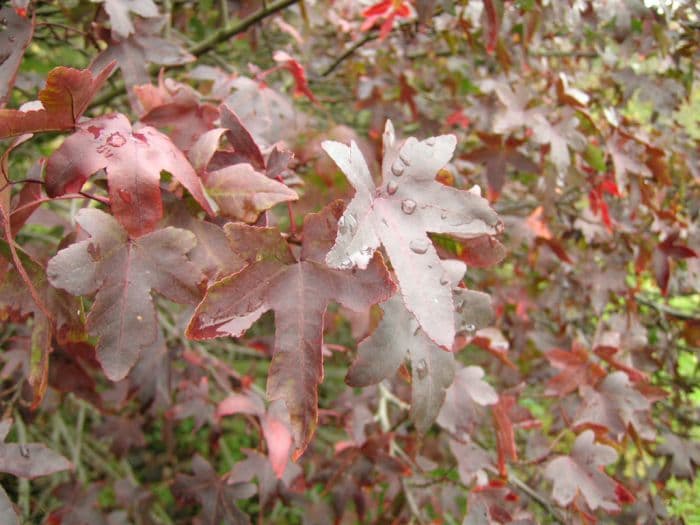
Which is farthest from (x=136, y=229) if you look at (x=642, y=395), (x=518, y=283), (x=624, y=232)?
(x=518, y=283)

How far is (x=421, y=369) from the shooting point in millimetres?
1072

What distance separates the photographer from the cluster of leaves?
944 millimetres

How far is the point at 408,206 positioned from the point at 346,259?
18 centimetres

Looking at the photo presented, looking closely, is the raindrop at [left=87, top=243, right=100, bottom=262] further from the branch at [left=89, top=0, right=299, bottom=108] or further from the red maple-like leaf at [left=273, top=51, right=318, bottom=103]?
the branch at [left=89, top=0, right=299, bottom=108]

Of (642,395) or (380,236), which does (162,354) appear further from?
(642,395)

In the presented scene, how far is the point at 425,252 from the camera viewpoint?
2.94 feet

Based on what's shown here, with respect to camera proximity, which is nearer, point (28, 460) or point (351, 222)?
point (351, 222)

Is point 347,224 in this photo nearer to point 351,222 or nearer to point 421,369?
point 351,222

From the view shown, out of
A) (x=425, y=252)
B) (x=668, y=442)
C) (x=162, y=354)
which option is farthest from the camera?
(x=668, y=442)

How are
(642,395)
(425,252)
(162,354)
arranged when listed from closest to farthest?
1. (425,252)
2. (642,395)
3. (162,354)

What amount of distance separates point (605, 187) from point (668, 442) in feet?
3.11

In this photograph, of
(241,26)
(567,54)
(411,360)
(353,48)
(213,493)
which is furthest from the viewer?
(567,54)

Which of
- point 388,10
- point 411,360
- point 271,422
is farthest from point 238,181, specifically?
point 388,10

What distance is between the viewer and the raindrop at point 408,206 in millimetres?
948
